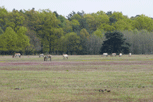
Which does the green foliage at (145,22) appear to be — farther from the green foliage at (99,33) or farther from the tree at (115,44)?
the tree at (115,44)

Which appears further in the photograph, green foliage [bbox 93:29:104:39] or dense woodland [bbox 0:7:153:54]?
green foliage [bbox 93:29:104:39]

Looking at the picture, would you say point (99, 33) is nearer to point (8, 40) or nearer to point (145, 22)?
point (145, 22)

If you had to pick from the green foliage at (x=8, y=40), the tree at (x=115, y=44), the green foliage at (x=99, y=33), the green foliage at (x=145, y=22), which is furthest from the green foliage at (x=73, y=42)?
the green foliage at (x=145, y=22)

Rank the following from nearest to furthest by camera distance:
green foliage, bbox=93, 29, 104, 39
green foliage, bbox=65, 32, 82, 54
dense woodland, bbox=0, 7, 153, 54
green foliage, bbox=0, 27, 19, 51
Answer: green foliage, bbox=0, 27, 19, 51
dense woodland, bbox=0, 7, 153, 54
green foliage, bbox=65, 32, 82, 54
green foliage, bbox=93, 29, 104, 39

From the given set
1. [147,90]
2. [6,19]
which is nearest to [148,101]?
[147,90]

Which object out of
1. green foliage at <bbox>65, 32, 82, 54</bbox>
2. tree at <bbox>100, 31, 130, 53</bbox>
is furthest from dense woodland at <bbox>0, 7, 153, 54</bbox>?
tree at <bbox>100, 31, 130, 53</bbox>

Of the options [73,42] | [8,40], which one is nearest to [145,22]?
[73,42]

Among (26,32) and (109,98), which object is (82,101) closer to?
(109,98)

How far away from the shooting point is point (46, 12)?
128m

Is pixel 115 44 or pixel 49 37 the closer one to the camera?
pixel 115 44

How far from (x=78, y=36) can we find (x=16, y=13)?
27.4m

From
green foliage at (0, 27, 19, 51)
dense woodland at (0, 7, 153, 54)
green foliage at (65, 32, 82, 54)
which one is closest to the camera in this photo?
green foliage at (0, 27, 19, 51)

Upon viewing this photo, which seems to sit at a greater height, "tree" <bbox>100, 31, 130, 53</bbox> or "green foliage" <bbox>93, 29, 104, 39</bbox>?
"green foliage" <bbox>93, 29, 104, 39</bbox>

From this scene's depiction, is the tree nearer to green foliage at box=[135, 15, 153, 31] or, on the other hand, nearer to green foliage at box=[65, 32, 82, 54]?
green foliage at box=[65, 32, 82, 54]
